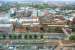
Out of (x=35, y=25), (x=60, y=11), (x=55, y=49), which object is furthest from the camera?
(x=60, y=11)

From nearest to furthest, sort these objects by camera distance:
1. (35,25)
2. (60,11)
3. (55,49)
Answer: (55,49), (35,25), (60,11)

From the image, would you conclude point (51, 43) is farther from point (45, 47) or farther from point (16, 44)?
point (16, 44)

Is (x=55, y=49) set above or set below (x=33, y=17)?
below

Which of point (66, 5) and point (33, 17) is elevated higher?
point (66, 5)

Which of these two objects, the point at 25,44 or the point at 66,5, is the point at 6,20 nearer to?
the point at 25,44

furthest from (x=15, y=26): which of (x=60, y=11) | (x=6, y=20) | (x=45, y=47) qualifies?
(x=60, y=11)

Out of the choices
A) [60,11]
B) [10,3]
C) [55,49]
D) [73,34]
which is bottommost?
[55,49]

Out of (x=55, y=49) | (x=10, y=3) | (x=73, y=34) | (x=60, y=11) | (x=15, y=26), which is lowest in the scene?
(x=55, y=49)

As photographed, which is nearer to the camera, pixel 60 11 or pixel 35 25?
pixel 35 25

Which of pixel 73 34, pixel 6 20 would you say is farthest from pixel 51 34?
pixel 6 20
